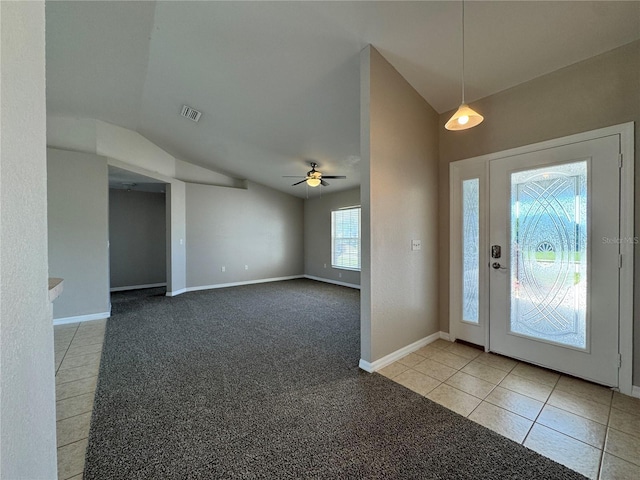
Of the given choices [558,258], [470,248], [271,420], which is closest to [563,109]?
[558,258]

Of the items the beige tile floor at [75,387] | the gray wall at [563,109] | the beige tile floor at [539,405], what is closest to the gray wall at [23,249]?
the beige tile floor at [75,387]

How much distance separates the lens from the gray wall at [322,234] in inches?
276

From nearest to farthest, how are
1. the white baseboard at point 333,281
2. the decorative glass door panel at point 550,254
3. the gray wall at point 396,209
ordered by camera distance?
1. the decorative glass door panel at point 550,254
2. the gray wall at point 396,209
3. the white baseboard at point 333,281

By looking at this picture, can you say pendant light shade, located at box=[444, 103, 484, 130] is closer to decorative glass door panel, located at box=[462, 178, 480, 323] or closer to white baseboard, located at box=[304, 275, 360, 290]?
decorative glass door panel, located at box=[462, 178, 480, 323]

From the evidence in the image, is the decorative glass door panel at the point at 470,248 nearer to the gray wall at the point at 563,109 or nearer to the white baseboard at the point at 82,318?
the gray wall at the point at 563,109

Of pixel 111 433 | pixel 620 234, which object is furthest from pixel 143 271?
pixel 620 234

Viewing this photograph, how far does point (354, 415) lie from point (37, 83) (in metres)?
2.33

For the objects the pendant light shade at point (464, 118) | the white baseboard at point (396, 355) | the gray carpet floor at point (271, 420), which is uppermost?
the pendant light shade at point (464, 118)

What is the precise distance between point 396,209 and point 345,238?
4.39 m

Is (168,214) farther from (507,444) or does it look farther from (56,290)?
(507,444)

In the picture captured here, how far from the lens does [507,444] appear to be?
1678 mm

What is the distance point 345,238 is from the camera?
7.20 m

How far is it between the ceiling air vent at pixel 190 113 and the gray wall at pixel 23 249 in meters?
3.67

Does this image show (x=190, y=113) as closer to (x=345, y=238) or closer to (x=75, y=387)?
(x=75, y=387)
